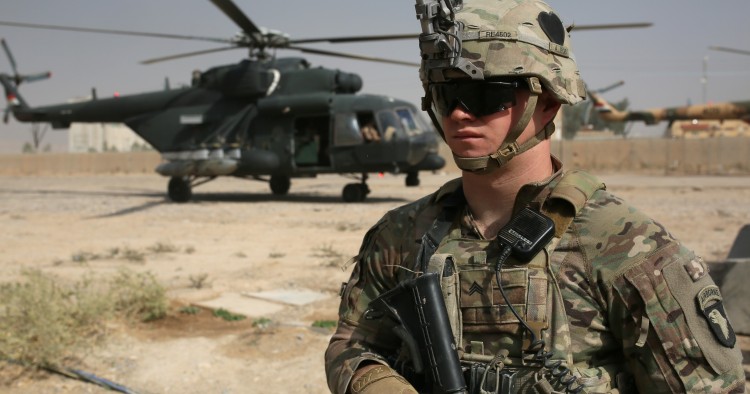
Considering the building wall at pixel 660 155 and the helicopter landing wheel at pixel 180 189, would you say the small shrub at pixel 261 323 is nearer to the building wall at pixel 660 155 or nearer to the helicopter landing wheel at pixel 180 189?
the helicopter landing wheel at pixel 180 189

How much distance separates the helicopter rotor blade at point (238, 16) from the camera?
1131 cm

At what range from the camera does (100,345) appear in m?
4.39

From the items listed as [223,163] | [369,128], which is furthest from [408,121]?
[223,163]

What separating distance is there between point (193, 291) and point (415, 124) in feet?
26.1

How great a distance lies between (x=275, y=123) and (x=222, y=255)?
632 centimetres

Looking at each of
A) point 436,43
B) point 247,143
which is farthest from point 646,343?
point 247,143

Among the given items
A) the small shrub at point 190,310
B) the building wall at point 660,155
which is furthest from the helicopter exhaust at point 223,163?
the building wall at point 660,155

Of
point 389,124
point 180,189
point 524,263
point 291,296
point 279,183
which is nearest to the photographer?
point 524,263

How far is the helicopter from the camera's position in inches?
517

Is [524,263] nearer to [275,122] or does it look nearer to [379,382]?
[379,382]

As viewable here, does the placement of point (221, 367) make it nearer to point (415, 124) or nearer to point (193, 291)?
point (193, 291)

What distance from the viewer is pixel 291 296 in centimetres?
590

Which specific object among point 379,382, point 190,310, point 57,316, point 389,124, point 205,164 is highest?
point 379,382

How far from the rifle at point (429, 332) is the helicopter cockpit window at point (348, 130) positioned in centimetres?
1156
